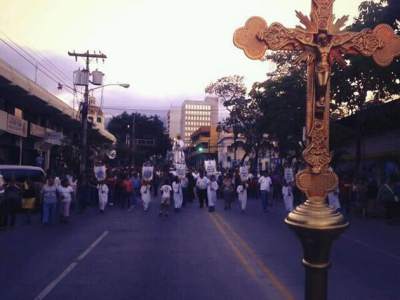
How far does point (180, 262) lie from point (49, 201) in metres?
8.27

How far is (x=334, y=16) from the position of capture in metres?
3.45

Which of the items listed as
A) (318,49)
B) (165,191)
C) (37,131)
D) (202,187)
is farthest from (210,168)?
(318,49)


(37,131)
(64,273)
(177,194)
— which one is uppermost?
(37,131)

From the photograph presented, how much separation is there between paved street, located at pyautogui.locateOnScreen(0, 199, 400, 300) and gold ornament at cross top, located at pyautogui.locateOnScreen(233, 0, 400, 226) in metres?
4.37

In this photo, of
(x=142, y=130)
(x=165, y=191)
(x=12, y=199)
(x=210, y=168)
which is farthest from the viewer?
(x=142, y=130)

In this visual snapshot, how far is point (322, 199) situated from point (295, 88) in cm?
2805

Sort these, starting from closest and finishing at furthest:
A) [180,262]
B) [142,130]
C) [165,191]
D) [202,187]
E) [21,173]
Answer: [180,262] < [165,191] < [21,173] < [202,187] < [142,130]

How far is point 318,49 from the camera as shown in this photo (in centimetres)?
335

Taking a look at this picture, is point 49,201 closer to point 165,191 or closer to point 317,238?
point 165,191

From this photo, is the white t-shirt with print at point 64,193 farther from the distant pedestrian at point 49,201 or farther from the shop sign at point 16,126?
the shop sign at point 16,126

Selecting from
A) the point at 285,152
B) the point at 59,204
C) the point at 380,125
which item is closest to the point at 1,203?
the point at 59,204

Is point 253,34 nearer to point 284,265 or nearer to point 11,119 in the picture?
point 284,265

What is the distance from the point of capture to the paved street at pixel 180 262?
7535 mm

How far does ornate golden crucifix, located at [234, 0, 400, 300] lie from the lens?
2.97 meters
